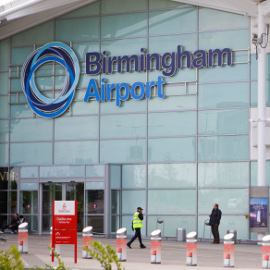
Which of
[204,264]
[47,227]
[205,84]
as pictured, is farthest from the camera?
[47,227]

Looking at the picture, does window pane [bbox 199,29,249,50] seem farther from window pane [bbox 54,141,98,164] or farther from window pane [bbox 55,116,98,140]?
window pane [bbox 54,141,98,164]

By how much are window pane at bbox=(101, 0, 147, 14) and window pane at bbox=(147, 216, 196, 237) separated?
9.20 metres

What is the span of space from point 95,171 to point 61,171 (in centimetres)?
176

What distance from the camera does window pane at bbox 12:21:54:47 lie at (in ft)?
120

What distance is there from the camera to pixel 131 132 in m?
34.8

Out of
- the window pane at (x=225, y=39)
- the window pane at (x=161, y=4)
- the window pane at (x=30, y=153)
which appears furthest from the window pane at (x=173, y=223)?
the window pane at (x=161, y=4)

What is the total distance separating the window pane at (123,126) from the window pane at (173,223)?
3.74 metres

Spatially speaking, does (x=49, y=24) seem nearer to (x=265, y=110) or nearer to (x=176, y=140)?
(x=176, y=140)

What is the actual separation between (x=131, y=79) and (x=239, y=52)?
5.10 metres

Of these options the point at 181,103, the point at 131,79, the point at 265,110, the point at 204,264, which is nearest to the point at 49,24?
the point at 131,79

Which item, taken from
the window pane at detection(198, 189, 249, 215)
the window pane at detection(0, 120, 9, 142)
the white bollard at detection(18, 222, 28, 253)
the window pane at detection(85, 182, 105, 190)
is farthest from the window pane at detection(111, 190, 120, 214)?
the white bollard at detection(18, 222, 28, 253)

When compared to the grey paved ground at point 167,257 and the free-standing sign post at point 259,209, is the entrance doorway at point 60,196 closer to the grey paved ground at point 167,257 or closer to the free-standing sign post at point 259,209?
the grey paved ground at point 167,257

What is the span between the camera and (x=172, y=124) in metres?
34.0

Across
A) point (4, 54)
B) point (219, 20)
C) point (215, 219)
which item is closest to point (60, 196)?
point (4, 54)
